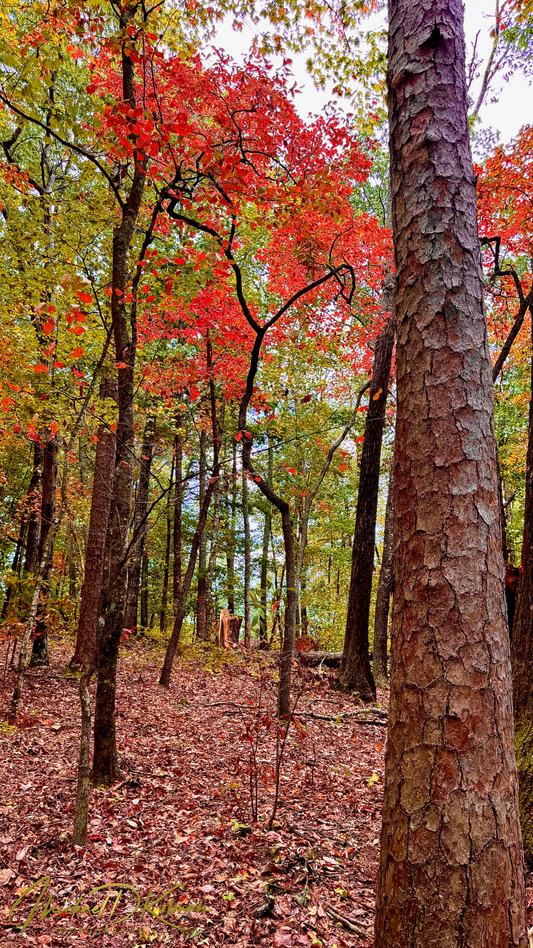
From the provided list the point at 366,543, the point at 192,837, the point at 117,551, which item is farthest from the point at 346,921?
the point at 366,543

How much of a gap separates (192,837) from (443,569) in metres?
3.24

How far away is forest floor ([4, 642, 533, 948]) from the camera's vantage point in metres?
2.49

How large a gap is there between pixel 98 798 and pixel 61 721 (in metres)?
2.30

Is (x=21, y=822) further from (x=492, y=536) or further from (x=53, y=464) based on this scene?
(x=53, y=464)

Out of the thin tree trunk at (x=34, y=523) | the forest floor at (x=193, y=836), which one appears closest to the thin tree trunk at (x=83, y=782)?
the forest floor at (x=193, y=836)

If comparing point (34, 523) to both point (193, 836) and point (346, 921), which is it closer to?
point (193, 836)

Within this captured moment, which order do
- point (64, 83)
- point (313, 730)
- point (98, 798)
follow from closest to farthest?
point (98, 798), point (313, 730), point (64, 83)

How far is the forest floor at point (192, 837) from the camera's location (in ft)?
8.16

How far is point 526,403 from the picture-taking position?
1087 cm

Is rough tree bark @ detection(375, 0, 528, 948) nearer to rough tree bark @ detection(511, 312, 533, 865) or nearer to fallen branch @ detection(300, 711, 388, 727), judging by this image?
rough tree bark @ detection(511, 312, 533, 865)

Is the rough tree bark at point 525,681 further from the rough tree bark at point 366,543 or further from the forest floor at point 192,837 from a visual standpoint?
the rough tree bark at point 366,543

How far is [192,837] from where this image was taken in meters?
3.35

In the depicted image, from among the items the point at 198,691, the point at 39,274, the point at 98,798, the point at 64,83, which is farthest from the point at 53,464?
the point at 64,83

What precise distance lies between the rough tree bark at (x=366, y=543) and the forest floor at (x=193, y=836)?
1.18m
